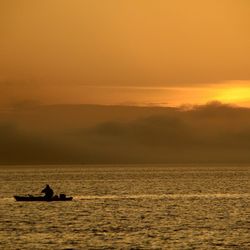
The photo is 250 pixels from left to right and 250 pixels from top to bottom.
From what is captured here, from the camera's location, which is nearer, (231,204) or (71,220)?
(71,220)

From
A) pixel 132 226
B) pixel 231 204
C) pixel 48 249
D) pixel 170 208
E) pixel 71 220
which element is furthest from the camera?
pixel 231 204

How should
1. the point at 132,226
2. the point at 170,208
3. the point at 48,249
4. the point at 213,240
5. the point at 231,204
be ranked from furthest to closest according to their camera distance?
the point at 231,204
the point at 170,208
the point at 132,226
the point at 213,240
the point at 48,249

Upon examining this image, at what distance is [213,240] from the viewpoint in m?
84.4

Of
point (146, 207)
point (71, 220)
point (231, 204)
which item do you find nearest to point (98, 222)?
point (71, 220)

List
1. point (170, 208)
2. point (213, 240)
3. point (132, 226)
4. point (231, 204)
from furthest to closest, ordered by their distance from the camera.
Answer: point (231, 204) → point (170, 208) → point (132, 226) → point (213, 240)

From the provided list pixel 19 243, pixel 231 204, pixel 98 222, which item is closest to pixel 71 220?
pixel 98 222

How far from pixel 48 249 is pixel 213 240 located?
54.2 feet

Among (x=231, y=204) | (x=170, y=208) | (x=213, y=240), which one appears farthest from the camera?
(x=231, y=204)

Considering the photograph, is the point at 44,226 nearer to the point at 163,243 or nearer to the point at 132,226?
the point at 132,226

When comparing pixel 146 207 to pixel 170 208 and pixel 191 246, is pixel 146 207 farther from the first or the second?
pixel 191 246

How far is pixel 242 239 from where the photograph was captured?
278 feet

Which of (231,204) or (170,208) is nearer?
(170,208)

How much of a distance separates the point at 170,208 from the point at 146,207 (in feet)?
15.7

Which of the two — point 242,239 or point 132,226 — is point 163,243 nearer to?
point 242,239
